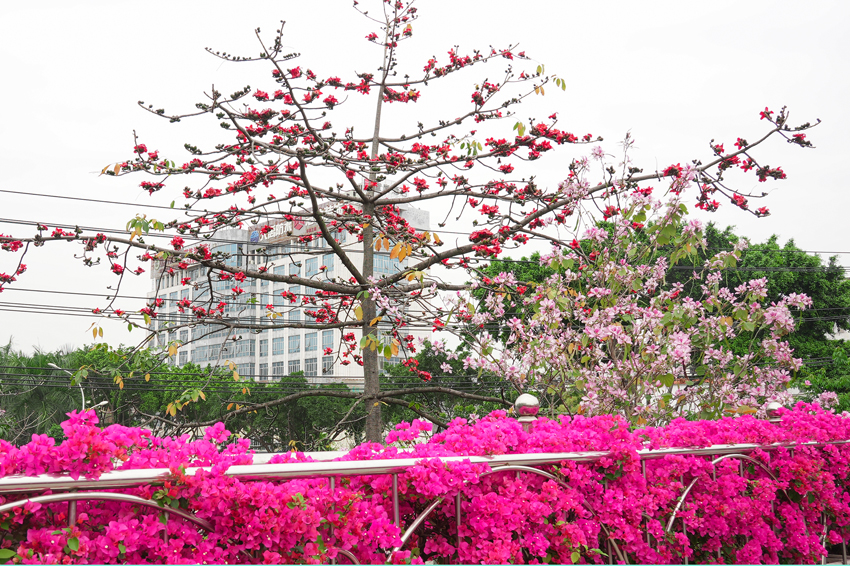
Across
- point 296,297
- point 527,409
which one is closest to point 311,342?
point 296,297

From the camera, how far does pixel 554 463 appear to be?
2385 millimetres

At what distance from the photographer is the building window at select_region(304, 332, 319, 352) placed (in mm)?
56188

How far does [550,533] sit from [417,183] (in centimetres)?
441

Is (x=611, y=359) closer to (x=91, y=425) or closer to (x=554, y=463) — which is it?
(x=554, y=463)

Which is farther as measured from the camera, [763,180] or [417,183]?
[417,183]

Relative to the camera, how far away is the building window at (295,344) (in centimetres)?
5792

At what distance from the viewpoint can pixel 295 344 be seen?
191 feet

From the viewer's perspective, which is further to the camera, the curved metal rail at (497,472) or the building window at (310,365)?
the building window at (310,365)

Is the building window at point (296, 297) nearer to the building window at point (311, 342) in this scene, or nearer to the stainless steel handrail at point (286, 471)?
the stainless steel handrail at point (286, 471)

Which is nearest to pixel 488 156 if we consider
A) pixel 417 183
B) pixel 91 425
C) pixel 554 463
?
pixel 417 183

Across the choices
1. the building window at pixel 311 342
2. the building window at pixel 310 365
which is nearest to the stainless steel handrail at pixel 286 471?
the building window at pixel 311 342

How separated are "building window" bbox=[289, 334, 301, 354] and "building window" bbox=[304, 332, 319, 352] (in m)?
1.09

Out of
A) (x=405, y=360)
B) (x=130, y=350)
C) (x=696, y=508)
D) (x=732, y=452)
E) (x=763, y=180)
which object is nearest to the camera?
(x=696, y=508)

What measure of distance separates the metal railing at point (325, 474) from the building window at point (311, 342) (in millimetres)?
54618
